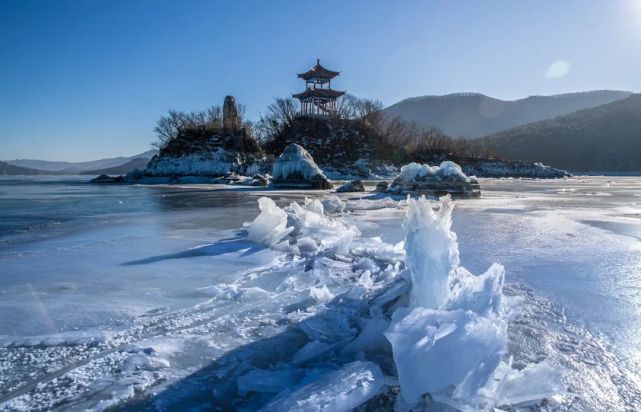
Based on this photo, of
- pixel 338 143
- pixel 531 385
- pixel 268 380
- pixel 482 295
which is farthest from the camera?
pixel 338 143

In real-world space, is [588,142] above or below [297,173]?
above

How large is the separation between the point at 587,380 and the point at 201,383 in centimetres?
179

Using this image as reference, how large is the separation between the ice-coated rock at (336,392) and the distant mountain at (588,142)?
285 feet

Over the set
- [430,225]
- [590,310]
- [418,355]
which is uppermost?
[430,225]

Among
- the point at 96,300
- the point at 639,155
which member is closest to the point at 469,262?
the point at 96,300

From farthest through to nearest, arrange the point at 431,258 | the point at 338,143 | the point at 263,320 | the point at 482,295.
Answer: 1. the point at 338,143
2. the point at 263,320
3. the point at 431,258
4. the point at 482,295

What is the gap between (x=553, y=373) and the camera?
174 centimetres

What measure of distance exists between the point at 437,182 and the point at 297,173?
9652 millimetres

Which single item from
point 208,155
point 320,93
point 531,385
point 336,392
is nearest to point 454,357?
point 531,385

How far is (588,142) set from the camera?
283 ft

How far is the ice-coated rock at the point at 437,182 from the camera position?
48.7ft

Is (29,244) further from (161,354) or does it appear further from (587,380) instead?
(587,380)

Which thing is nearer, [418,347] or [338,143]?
[418,347]

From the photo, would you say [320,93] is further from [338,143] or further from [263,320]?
[263,320]
